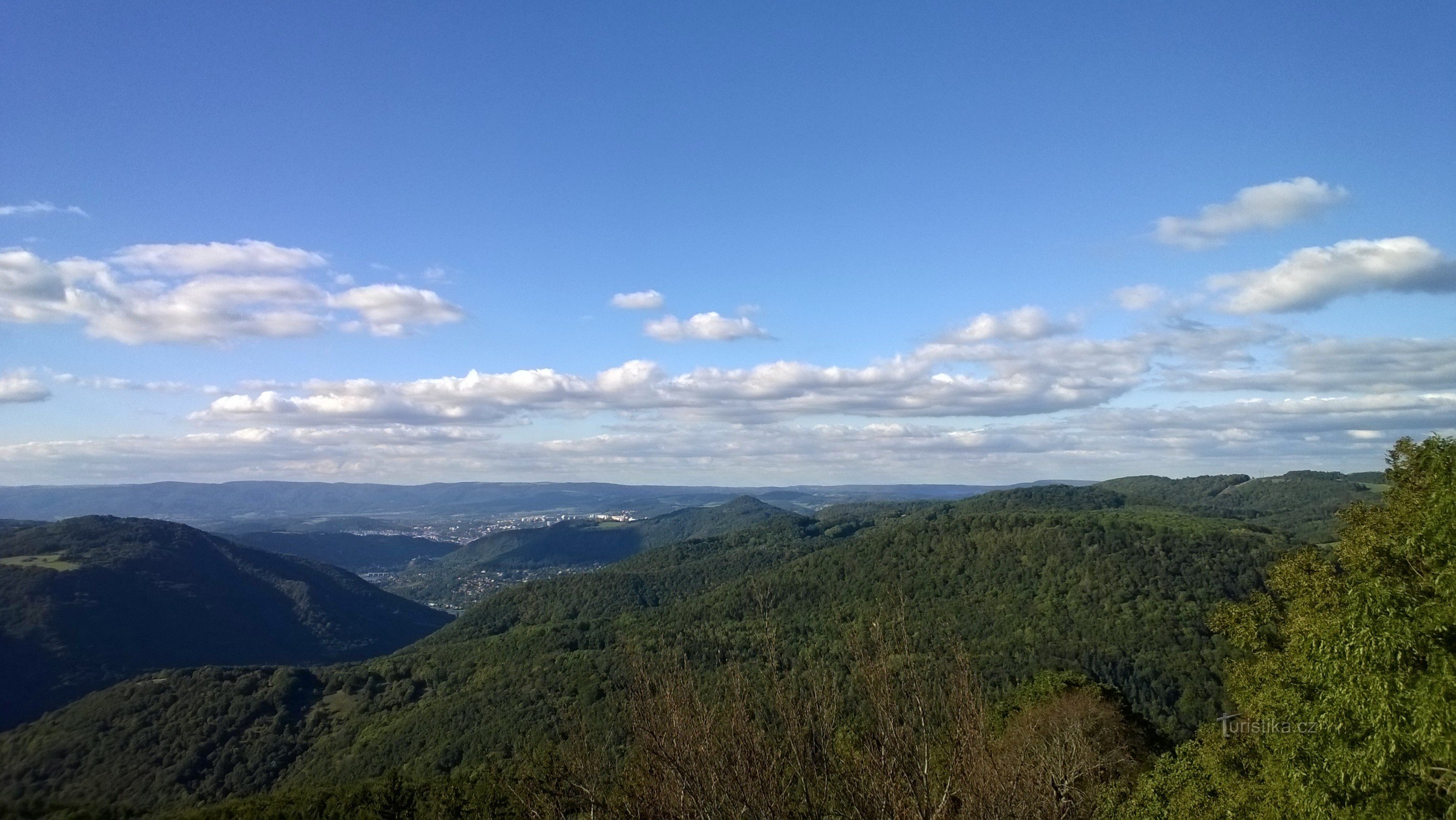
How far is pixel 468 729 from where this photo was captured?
7300 centimetres

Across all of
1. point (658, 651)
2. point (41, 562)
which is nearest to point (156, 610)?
point (41, 562)

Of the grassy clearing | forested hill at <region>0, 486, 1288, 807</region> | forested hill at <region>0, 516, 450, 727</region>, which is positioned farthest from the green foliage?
the grassy clearing

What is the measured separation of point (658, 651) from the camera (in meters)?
43.4

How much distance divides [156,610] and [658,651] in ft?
438

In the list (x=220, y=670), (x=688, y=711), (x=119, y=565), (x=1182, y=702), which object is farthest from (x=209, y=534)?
(x=688, y=711)

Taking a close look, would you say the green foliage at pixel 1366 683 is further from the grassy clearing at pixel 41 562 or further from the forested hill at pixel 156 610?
the grassy clearing at pixel 41 562

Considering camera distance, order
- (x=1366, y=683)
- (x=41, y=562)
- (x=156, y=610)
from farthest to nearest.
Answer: (x=156, y=610)
(x=41, y=562)
(x=1366, y=683)

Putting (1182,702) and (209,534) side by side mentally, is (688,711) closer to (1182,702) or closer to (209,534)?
(1182,702)

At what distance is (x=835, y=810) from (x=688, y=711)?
2042mm

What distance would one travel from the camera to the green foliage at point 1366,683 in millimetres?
9852

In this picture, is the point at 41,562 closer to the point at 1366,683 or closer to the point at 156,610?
the point at 156,610

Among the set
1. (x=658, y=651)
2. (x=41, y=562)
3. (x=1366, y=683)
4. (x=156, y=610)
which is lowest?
(x=156, y=610)

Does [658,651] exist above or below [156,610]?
above

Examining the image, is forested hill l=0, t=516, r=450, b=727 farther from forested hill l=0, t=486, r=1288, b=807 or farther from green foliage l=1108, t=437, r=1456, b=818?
green foliage l=1108, t=437, r=1456, b=818
